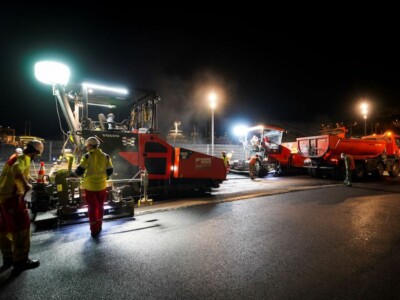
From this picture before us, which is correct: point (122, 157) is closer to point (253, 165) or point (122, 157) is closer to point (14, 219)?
point (14, 219)

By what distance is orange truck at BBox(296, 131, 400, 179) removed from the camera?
12.8m

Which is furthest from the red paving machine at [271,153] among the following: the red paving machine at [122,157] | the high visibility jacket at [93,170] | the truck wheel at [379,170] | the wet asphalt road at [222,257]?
the high visibility jacket at [93,170]

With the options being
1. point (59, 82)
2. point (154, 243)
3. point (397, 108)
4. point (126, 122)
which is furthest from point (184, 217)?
point (397, 108)

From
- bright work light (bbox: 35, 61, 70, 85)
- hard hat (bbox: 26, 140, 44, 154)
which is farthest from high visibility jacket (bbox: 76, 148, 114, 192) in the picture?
bright work light (bbox: 35, 61, 70, 85)

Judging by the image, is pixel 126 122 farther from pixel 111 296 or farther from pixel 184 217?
→ pixel 111 296

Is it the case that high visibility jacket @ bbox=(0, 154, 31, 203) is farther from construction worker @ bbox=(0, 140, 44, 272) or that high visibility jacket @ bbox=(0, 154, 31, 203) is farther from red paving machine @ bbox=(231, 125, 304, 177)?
red paving machine @ bbox=(231, 125, 304, 177)

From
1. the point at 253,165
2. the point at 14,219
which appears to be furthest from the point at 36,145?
the point at 253,165

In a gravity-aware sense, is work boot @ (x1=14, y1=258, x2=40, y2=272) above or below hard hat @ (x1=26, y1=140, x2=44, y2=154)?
below

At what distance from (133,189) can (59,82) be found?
3.14 meters

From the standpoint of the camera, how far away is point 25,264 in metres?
3.30

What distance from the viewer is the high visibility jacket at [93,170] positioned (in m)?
4.60

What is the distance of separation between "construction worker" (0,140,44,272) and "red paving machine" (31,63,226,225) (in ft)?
5.67

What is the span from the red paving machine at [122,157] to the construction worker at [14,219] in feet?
5.67

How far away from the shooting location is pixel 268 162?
14.6 m
